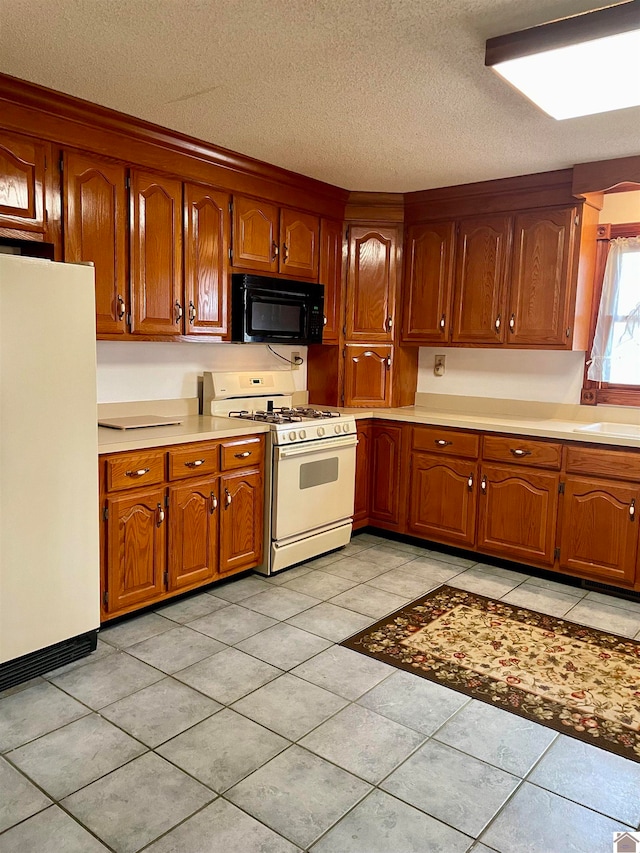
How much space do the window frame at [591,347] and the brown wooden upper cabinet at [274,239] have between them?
1.80 metres

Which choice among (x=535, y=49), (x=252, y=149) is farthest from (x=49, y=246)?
(x=535, y=49)

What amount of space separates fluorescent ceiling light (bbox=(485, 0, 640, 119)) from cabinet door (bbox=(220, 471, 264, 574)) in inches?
88.7

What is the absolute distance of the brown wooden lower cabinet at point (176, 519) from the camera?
2.88 m

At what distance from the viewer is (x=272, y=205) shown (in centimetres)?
395

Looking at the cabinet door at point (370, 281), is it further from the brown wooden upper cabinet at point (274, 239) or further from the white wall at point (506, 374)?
the white wall at point (506, 374)

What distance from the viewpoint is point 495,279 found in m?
4.16

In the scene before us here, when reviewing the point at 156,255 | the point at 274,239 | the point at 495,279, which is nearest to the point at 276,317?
the point at 274,239

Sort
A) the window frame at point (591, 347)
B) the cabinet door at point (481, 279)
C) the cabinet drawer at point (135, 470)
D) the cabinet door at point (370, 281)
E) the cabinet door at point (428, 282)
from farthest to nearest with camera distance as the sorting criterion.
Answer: the cabinet door at point (370, 281) < the cabinet door at point (428, 282) < the cabinet door at point (481, 279) < the window frame at point (591, 347) < the cabinet drawer at point (135, 470)

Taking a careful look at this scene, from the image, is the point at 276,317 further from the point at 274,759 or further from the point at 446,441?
the point at 274,759

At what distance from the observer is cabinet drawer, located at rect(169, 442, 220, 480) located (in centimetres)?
311

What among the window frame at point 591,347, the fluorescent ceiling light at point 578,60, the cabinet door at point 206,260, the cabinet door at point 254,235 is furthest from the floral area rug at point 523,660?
the fluorescent ceiling light at point 578,60

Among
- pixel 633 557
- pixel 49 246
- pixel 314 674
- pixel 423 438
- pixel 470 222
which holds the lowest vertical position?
pixel 314 674

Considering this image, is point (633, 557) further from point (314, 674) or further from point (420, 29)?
point (420, 29)

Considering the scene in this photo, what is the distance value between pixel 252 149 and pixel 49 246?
1265mm
